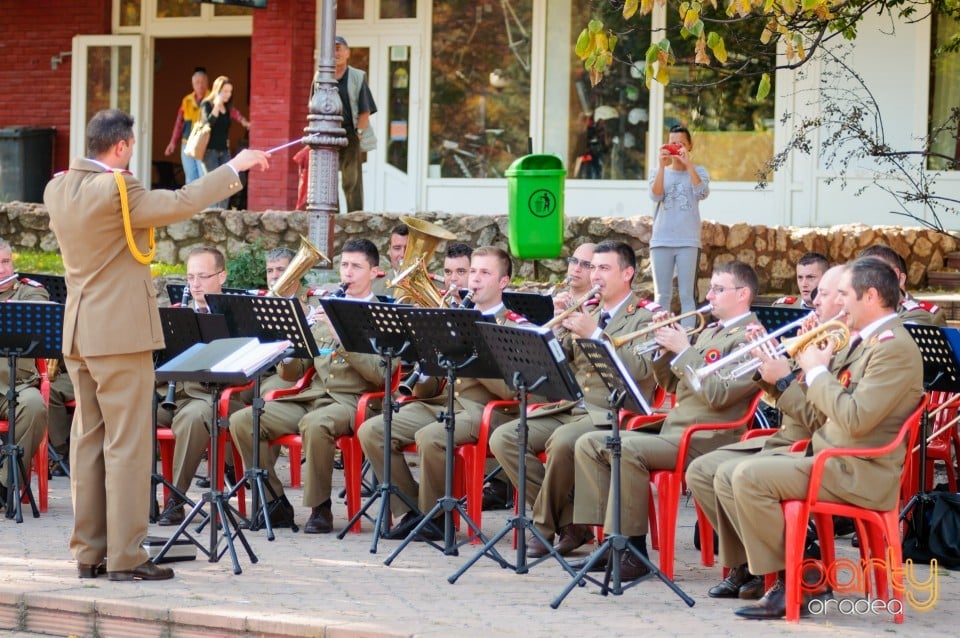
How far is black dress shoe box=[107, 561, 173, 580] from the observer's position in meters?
7.18

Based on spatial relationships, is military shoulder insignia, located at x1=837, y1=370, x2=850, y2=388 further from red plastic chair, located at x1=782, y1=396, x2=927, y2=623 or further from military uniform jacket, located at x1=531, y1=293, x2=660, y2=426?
military uniform jacket, located at x1=531, y1=293, x2=660, y2=426

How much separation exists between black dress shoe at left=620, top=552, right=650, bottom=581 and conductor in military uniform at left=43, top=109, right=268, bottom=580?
7.28ft

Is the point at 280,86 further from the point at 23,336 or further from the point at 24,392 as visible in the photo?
the point at 23,336

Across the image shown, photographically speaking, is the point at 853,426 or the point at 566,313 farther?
the point at 566,313

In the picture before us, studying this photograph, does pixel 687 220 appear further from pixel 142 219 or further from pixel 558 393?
pixel 142 219

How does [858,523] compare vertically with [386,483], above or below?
above

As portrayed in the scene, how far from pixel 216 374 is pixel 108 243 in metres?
0.83

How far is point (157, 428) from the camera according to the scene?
9.38m

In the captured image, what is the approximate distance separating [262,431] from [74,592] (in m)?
2.23

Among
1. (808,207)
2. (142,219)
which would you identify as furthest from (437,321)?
(808,207)

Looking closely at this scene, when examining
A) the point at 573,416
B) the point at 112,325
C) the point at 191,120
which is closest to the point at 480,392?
the point at 573,416

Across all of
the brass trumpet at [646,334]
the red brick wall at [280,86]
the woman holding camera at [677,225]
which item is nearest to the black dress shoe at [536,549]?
the brass trumpet at [646,334]

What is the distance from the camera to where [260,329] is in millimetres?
8641

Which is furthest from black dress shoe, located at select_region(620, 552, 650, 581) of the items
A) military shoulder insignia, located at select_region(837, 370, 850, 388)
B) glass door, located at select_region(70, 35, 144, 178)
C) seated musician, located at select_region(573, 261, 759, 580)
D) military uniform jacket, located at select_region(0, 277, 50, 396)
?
glass door, located at select_region(70, 35, 144, 178)
